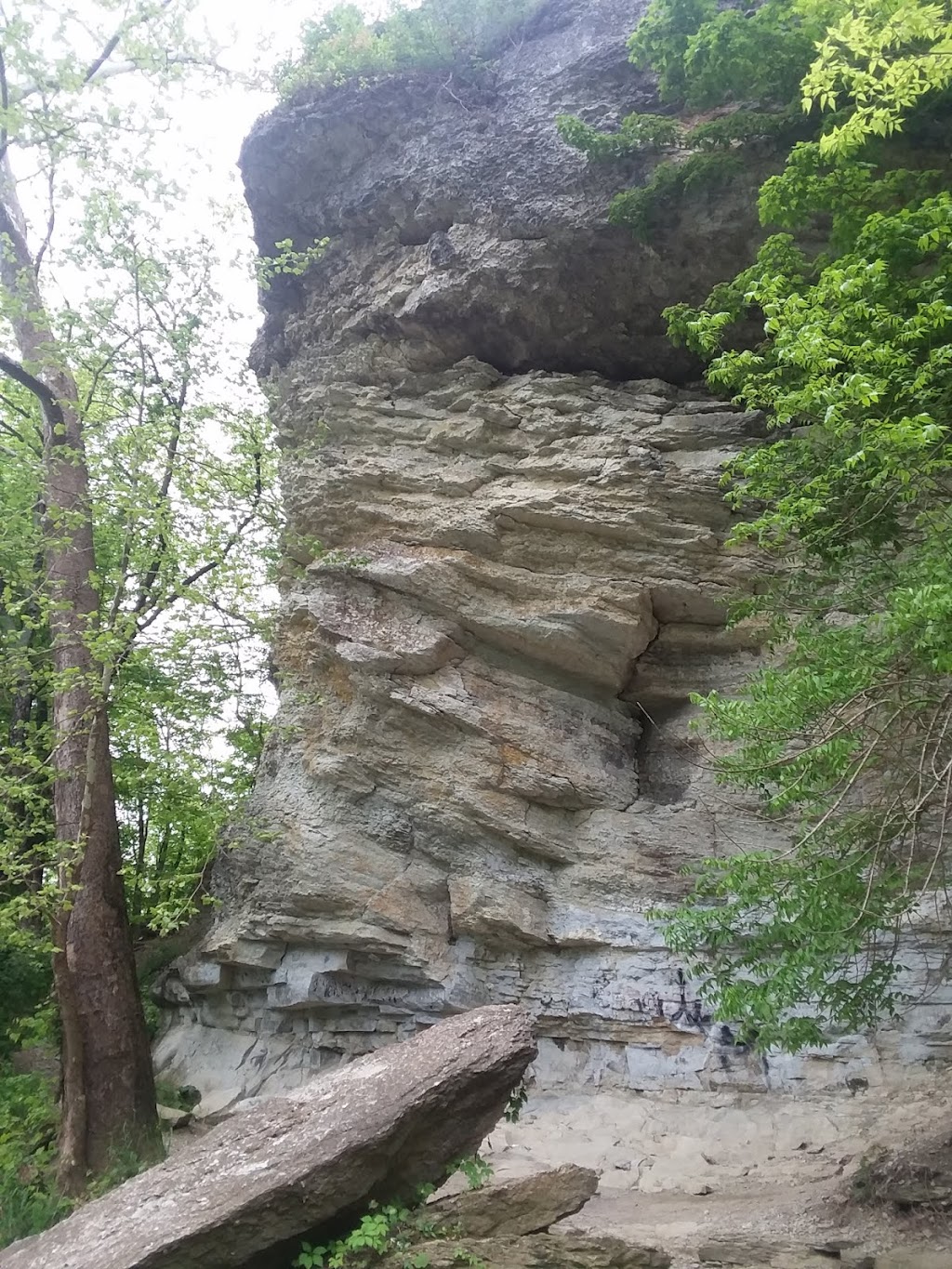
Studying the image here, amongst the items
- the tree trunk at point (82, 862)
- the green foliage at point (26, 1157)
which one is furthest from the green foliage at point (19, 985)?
the tree trunk at point (82, 862)

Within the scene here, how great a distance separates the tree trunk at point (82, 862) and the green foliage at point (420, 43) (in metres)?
6.02

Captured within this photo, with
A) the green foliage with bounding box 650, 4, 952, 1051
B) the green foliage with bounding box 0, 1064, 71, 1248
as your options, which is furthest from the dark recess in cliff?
the green foliage with bounding box 0, 1064, 71, 1248

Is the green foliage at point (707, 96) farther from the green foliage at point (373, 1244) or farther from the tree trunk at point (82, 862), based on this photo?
the green foliage at point (373, 1244)

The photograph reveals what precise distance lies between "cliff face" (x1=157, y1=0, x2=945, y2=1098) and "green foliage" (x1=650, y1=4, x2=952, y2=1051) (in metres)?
2.09

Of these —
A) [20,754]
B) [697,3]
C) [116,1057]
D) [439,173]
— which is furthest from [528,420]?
[116,1057]

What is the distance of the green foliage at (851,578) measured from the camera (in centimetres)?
510

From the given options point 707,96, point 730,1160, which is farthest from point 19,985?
point 707,96

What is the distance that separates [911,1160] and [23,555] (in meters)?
9.72

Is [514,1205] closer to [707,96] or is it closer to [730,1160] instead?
[730,1160]

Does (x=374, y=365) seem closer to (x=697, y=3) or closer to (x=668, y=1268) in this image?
(x=697, y=3)

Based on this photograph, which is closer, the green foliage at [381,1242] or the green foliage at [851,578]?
the green foliage at [381,1242]

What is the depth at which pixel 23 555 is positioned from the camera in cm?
904

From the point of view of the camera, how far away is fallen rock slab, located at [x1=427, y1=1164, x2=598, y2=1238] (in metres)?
4.28

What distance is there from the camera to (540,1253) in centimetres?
409
